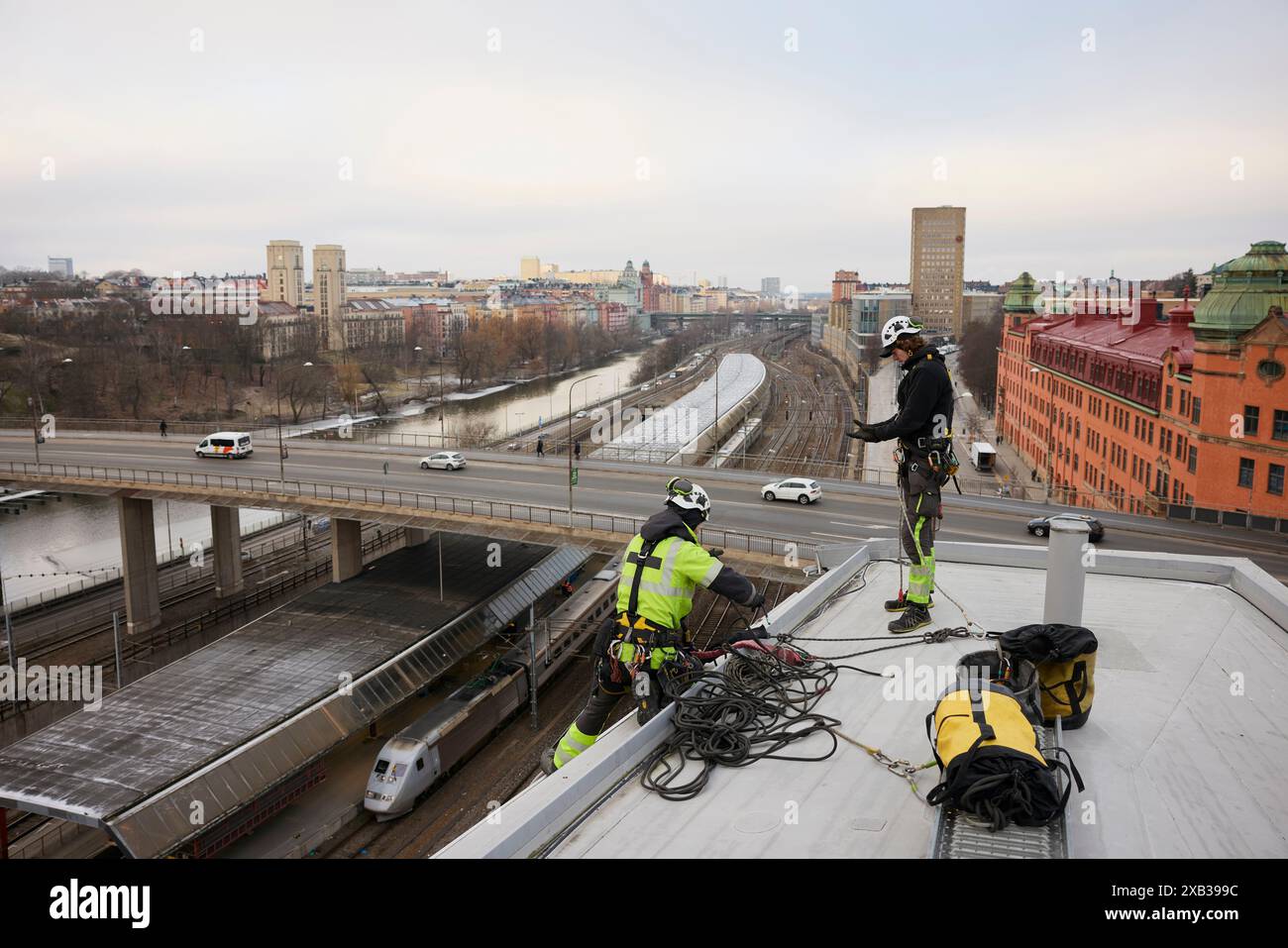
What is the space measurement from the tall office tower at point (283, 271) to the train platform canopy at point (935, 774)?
17224cm

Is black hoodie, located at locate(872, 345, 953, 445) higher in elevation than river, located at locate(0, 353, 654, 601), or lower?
higher

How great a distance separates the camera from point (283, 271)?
165 metres

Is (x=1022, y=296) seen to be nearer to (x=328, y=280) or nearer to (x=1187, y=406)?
(x=1187, y=406)

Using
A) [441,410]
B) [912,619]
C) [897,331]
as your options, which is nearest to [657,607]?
[912,619]

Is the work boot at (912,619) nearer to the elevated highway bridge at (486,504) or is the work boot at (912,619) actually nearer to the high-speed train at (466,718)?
the elevated highway bridge at (486,504)

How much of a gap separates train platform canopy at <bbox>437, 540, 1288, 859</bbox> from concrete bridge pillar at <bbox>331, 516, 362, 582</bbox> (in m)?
24.8

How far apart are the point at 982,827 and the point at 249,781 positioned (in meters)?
18.3

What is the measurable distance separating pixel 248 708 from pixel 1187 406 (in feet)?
102

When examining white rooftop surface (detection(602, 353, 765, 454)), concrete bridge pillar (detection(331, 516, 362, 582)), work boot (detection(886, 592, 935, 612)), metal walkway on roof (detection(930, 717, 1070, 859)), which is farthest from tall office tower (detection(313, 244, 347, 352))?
metal walkway on roof (detection(930, 717, 1070, 859))

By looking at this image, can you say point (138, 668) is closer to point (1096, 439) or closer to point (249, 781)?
point (249, 781)

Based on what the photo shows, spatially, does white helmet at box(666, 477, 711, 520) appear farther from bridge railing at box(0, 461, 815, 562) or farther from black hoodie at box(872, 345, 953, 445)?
bridge railing at box(0, 461, 815, 562)

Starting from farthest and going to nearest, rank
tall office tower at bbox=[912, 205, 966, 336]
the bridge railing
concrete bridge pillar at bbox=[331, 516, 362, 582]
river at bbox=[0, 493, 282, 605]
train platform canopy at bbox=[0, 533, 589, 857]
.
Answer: tall office tower at bbox=[912, 205, 966, 336] < river at bbox=[0, 493, 282, 605] < concrete bridge pillar at bbox=[331, 516, 362, 582] < the bridge railing < train platform canopy at bbox=[0, 533, 589, 857]

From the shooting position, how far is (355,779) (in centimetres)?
2194

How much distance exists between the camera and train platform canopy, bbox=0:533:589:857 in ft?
57.2
